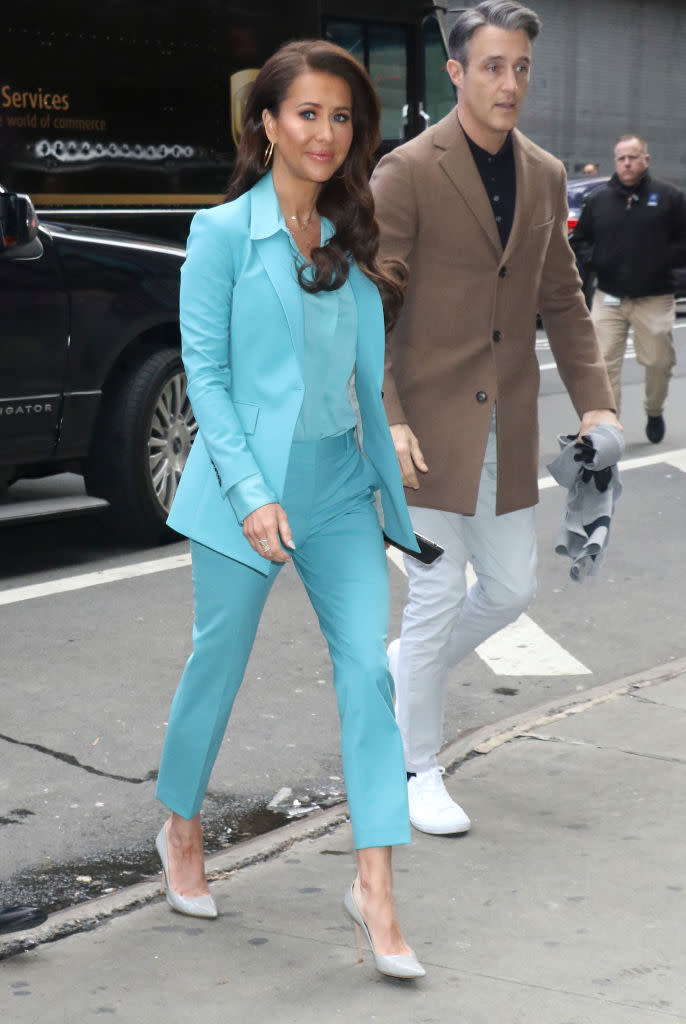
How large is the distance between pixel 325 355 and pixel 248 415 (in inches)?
8.2

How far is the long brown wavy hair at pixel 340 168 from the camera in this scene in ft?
11.0

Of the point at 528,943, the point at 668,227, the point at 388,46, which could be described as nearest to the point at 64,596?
the point at 528,943

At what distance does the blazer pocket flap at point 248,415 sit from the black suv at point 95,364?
349 centimetres

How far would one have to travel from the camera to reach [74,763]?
470 cm

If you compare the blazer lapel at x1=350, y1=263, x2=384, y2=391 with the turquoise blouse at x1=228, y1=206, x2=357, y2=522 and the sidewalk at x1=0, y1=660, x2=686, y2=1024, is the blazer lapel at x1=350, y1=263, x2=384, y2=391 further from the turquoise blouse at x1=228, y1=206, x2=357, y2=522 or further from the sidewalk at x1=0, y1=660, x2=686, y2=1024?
the sidewalk at x1=0, y1=660, x2=686, y2=1024

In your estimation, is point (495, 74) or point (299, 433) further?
point (495, 74)

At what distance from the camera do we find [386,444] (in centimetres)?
352

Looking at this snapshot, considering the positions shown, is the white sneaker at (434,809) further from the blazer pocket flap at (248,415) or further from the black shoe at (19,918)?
the blazer pocket flap at (248,415)

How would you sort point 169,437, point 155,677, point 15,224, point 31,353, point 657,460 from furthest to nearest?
point 657,460 → point 169,437 → point 31,353 → point 15,224 → point 155,677

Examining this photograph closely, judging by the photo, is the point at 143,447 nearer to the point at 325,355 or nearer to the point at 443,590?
the point at 443,590

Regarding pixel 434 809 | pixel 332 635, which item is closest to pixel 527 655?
pixel 434 809

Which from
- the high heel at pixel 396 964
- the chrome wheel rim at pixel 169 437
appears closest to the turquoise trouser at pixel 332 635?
the high heel at pixel 396 964

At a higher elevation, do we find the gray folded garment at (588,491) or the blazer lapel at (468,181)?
the blazer lapel at (468,181)

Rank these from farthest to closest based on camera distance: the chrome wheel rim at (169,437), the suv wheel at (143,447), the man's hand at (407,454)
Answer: the chrome wheel rim at (169,437), the suv wheel at (143,447), the man's hand at (407,454)
